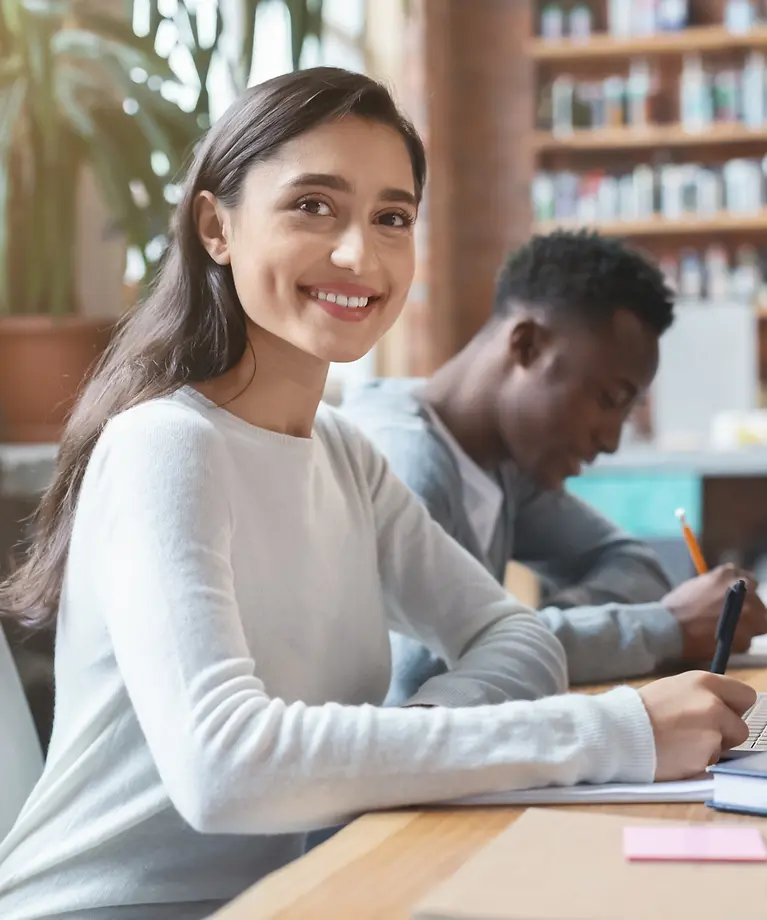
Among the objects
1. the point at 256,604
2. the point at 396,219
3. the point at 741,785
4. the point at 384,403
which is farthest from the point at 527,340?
the point at 741,785

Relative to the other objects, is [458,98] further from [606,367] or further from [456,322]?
[606,367]

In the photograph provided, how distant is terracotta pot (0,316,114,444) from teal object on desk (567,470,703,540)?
1.53 metres

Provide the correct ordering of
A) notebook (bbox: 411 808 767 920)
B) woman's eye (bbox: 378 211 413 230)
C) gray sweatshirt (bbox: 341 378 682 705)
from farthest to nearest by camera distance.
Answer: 1. gray sweatshirt (bbox: 341 378 682 705)
2. woman's eye (bbox: 378 211 413 230)
3. notebook (bbox: 411 808 767 920)

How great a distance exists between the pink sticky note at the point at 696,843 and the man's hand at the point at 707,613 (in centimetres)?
59

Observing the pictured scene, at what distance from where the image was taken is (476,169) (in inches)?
232

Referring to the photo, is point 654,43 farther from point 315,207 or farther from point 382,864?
point 382,864

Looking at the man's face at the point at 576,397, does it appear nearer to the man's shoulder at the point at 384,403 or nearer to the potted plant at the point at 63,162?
the man's shoulder at the point at 384,403

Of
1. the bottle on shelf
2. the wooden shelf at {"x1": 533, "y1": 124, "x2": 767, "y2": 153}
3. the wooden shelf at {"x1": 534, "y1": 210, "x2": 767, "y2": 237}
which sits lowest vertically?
the wooden shelf at {"x1": 534, "y1": 210, "x2": 767, "y2": 237}

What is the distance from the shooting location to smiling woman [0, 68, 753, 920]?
77 centimetres

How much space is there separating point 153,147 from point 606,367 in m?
0.98

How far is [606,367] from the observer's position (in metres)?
1.55

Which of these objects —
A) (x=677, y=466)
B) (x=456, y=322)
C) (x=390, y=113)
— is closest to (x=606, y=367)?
(x=390, y=113)

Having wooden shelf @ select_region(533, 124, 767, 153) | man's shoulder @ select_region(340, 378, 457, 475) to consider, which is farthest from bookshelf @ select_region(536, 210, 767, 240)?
man's shoulder @ select_region(340, 378, 457, 475)

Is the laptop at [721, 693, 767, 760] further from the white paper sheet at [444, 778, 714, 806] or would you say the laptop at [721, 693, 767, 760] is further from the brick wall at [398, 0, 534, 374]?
the brick wall at [398, 0, 534, 374]
